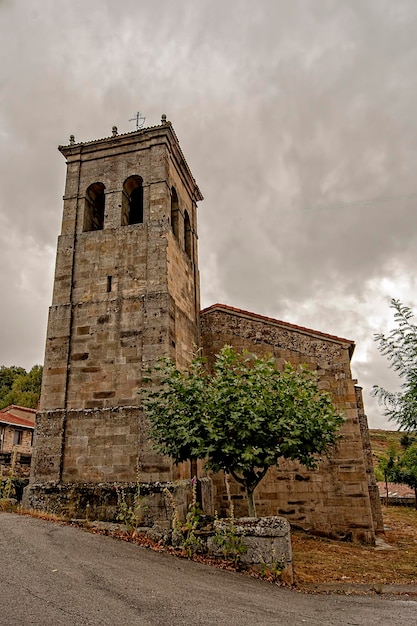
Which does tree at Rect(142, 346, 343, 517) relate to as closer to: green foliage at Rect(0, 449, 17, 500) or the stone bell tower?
the stone bell tower

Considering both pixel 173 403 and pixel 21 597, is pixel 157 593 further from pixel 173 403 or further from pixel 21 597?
pixel 173 403

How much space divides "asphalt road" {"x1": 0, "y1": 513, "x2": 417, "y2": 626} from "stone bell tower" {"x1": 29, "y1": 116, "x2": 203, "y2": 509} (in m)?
3.36

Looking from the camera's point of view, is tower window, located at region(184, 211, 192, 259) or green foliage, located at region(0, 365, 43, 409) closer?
tower window, located at region(184, 211, 192, 259)

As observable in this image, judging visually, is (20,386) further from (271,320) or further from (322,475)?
(322,475)

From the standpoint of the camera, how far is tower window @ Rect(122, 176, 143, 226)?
14.9 m

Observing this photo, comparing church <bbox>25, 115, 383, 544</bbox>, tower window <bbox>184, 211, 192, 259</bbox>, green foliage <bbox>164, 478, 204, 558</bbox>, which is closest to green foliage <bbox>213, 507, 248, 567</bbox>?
green foliage <bbox>164, 478, 204, 558</bbox>

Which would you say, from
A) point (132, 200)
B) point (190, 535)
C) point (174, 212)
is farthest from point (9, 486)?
point (132, 200)

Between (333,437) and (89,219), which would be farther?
(89,219)

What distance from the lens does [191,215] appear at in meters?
17.5

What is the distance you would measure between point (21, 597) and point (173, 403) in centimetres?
457

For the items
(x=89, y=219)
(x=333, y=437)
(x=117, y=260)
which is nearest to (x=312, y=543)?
(x=333, y=437)

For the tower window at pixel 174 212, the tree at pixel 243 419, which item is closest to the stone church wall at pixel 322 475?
the tree at pixel 243 419

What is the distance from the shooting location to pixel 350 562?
965cm

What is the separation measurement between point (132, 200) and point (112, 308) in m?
5.09
